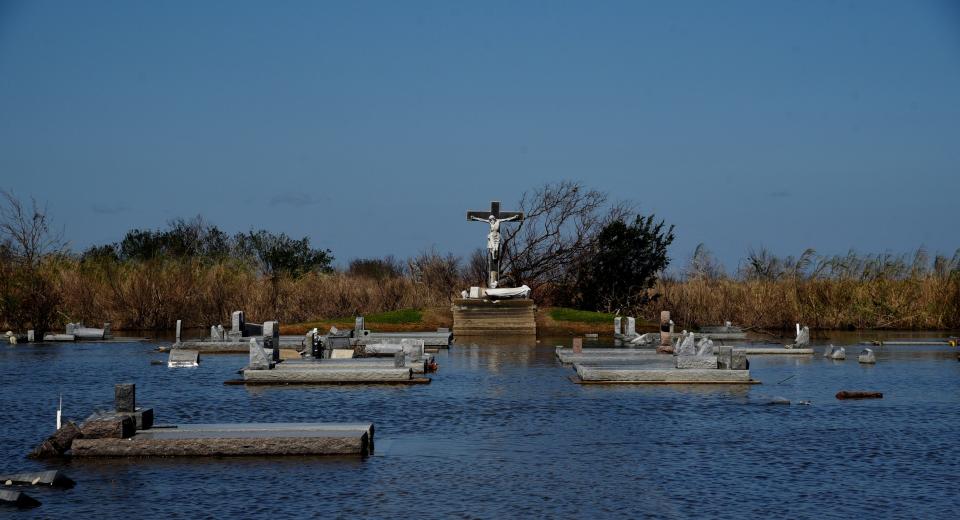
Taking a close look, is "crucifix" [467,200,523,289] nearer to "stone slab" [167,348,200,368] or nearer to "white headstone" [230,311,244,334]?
"white headstone" [230,311,244,334]

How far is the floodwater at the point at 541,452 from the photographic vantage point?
12945 mm

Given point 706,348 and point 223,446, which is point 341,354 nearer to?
point 706,348

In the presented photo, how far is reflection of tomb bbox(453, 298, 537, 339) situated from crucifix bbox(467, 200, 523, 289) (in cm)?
135

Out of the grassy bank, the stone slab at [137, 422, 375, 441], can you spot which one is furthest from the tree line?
the stone slab at [137, 422, 375, 441]

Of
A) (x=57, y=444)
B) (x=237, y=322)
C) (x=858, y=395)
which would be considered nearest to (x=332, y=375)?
(x=57, y=444)

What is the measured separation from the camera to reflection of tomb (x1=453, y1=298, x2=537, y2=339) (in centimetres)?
4128

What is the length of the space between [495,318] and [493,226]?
3.86 m

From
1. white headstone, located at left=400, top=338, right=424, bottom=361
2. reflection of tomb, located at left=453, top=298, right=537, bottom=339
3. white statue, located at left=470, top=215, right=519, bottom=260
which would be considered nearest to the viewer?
white headstone, located at left=400, top=338, right=424, bottom=361

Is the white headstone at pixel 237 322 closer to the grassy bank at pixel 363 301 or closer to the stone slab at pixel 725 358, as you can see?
the grassy bank at pixel 363 301

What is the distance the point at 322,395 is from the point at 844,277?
102ft

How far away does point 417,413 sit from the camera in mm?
20094

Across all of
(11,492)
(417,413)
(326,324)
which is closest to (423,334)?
(326,324)

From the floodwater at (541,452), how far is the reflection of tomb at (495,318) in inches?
554

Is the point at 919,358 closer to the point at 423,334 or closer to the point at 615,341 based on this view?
the point at 615,341
